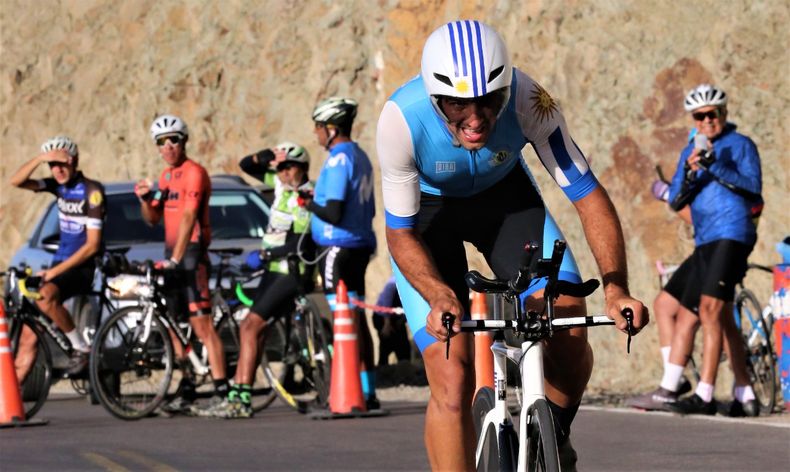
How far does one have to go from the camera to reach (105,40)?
32469 mm

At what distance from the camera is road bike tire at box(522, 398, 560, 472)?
568 centimetres

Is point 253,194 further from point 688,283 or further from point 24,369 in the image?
point 688,283

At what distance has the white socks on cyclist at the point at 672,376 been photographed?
12930mm

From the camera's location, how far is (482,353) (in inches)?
403

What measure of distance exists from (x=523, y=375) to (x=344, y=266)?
766 centimetres

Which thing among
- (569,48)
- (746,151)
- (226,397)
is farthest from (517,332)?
(569,48)

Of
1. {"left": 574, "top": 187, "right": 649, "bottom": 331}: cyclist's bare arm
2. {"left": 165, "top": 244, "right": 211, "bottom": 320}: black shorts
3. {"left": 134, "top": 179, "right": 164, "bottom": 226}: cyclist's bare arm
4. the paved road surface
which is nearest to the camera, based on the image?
{"left": 574, "top": 187, "right": 649, "bottom": 331}: cyclist's bare arm

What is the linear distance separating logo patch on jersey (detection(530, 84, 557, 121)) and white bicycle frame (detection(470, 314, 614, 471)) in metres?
0.94

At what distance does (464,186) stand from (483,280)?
1.34 meters

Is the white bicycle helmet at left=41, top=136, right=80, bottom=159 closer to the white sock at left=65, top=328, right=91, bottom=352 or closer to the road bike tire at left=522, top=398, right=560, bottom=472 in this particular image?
the white sock at left=65, top=328, right=91, bottom=352

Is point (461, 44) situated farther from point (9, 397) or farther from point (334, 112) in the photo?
point (9, 397)

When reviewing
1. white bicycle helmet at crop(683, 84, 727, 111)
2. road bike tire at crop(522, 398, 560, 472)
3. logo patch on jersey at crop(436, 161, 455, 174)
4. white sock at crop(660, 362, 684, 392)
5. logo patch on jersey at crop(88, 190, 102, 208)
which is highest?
white bicycle helmet at crop(683, 84, 727, 111)

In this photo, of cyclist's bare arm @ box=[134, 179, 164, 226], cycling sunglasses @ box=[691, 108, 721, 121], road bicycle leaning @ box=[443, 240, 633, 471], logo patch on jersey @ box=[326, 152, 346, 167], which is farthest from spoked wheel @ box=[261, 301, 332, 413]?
road bicycle leaning @ box=[443, 240, 633, 471]

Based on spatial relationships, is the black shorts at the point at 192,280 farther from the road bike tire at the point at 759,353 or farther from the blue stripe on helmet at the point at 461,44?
the blue stripe on helmet at the point at 461,44
